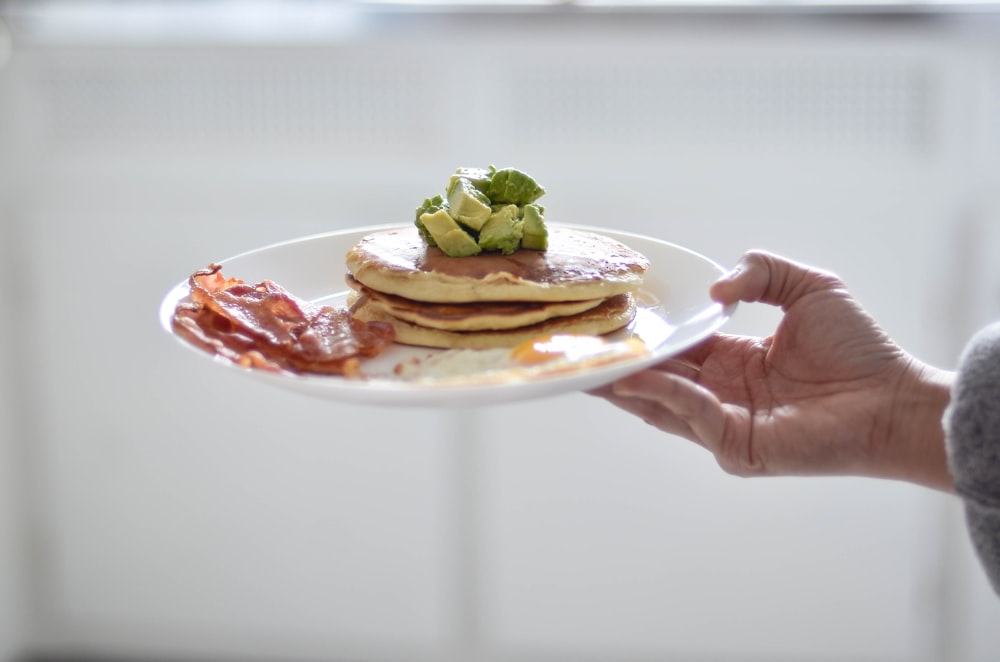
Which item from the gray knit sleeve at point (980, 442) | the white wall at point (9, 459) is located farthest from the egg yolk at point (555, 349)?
the white wall at point (9, 459)

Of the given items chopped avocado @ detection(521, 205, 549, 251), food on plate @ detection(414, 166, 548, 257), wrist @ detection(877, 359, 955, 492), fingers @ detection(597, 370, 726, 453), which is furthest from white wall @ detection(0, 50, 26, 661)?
wrist @ detection(877, 359, 955, 492)

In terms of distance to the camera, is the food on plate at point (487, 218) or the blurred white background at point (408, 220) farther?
the blurred white background at point (408, 220)

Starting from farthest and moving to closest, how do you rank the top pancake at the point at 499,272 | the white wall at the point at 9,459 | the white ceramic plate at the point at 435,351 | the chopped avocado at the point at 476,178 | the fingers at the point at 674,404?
the white wall at the point at 9,459 → the chopped avocado at the point at 476,178 → the top pancake at the point at 499,272 → the fingers at the point at 674,404 → the white ceramic plate at the point at 435,351

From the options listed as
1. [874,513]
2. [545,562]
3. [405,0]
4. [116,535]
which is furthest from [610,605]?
[405,0]

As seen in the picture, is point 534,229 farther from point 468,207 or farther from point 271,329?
point 271,329

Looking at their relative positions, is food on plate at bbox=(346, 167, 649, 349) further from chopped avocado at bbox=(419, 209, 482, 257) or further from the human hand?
the human hand

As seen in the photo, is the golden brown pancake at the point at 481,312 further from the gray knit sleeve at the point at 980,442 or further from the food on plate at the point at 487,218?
the gray knit sleeve at the point at 980,442

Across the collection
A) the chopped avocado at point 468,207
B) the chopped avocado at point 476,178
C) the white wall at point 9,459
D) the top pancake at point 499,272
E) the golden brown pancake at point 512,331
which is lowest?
the white wall at point 9,459
